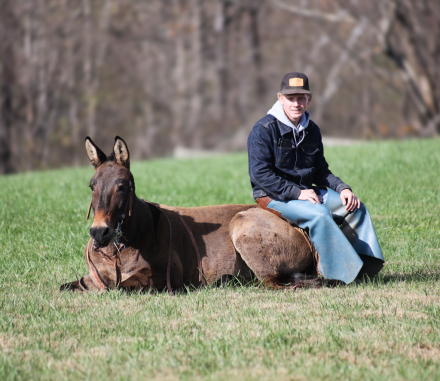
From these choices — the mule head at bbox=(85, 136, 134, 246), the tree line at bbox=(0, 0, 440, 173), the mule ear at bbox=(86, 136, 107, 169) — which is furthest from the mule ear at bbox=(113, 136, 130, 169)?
the tree line at bbox=(0, 0, 440, 173)

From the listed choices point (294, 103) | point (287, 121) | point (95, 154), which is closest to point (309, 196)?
point (287, 121)

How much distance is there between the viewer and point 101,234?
15.0 feet

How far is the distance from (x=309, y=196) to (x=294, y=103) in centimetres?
94

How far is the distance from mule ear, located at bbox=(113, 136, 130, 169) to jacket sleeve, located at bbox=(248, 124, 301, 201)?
1.31 m

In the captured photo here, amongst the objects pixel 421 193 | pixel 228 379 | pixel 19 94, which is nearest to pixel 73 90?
pixel 19 94

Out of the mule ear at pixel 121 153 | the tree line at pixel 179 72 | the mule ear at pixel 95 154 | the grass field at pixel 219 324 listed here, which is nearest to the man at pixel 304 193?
the grass field at pixel 219 324

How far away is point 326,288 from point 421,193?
4.78 metres

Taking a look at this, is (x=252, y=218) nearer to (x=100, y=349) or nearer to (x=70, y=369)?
(x=100, y=349)

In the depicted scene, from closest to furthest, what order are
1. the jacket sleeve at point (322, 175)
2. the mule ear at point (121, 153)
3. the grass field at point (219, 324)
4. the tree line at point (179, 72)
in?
1. the grass field at point (219, 324)
2. the mule ear at point (121, 153)
3. the jacket sleeve at point (322, 175)
4. the tree line at point (179, 72)

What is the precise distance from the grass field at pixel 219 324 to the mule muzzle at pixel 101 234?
605 mm

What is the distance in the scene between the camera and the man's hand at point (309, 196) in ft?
18.2

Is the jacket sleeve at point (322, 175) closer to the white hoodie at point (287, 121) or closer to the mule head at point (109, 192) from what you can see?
the white hoodie at point (287, 121)

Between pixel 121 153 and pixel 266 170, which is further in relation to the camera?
pixel 266 170

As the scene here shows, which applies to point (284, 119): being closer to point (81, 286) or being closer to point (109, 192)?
point (109, 192)
